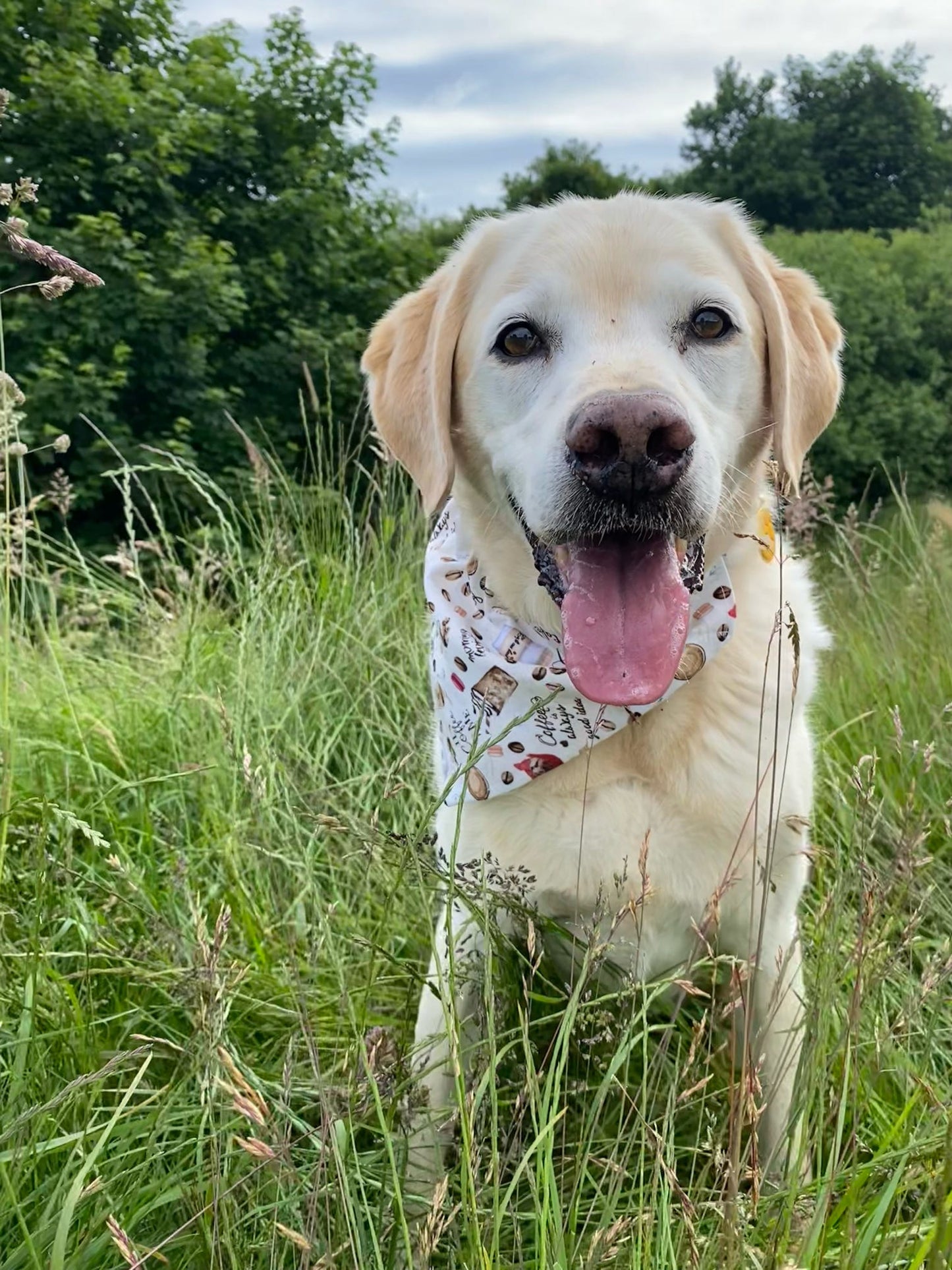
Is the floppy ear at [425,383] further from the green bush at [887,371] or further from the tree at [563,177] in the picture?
the tree at [563,177]

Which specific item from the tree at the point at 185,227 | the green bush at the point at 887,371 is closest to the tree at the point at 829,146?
the green bush at the point at 887,371

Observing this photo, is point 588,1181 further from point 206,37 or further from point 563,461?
point 206,37

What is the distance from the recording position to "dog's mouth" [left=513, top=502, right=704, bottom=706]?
5.48ft

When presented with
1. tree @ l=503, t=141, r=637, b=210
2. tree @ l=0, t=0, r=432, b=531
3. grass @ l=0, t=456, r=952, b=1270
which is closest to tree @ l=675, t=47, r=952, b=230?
tree @ l=503, t=141, r=637, b=210

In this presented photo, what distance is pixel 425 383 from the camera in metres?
2.04

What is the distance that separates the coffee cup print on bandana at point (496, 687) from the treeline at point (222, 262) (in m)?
4.87

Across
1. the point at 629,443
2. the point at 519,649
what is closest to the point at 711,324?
the point at 629,443

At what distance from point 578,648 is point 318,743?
1.45 m

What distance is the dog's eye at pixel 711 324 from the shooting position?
1.87 meters

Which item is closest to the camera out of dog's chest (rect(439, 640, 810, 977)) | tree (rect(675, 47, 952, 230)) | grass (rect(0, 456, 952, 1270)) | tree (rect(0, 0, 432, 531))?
grass (rect(0, 456, 952, 1270))

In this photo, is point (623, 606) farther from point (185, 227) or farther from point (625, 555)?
point (185, 227)

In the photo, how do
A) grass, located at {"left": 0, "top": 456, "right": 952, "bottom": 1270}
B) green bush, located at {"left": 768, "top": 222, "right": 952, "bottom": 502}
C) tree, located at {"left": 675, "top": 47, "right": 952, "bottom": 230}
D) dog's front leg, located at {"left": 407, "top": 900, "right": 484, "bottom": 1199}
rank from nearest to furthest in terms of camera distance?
1. grass, located at {"left": 0, "top": 456, "right": 952, "bottom": 1270}
2. dog's front leg, located at {"left": 407, "top": 900, "right": 484, "bottom": 1199}
3. green bush, located at {"left": 768, "top": 222, "right": 952, "bottom": 502}
4. tree, located at {"left": 675, "top": 47, "right": 952, "bottom": 230}

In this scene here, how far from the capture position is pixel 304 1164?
1529mm

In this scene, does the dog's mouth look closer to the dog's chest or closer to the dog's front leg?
the dog's chest
